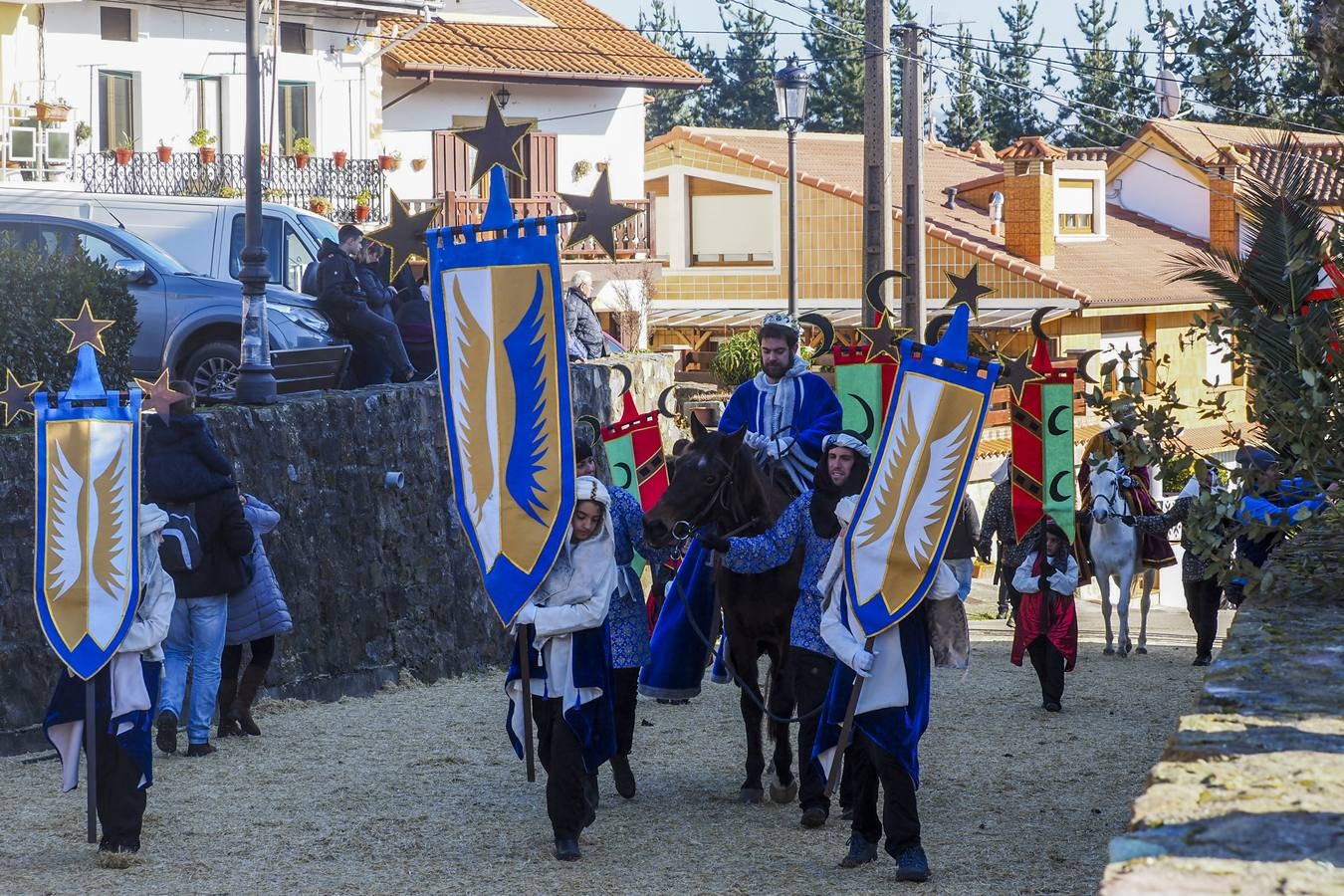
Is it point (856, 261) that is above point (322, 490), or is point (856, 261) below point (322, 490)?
above

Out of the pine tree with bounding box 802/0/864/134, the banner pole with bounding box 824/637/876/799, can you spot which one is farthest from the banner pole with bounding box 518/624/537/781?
the pine tree with bounding box 802/0/864/134

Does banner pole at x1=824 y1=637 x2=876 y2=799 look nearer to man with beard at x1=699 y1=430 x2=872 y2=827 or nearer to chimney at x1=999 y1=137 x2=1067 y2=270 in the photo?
man with beard at x1=699 y1=430 x2=872 y2=827

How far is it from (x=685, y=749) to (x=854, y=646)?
327 centimetres

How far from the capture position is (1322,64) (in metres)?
7.61

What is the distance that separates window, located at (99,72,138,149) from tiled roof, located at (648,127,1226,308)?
11429mm

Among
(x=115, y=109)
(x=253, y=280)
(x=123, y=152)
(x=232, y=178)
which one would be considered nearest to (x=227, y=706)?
(x=253, y=280)

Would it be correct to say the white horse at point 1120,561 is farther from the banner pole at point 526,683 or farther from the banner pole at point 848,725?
the banner pole at point 526,683

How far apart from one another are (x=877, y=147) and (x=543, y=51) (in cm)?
1569

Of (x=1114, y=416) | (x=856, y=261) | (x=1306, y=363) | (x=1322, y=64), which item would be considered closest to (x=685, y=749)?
(x=1114, y=416)

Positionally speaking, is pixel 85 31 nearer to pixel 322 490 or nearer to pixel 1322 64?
pixel 322 490

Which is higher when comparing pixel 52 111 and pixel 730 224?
pixel 52 111

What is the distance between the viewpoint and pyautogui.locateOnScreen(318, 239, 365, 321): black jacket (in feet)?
45.2

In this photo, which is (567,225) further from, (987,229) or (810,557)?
(810,557)

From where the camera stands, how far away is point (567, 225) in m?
25.9
